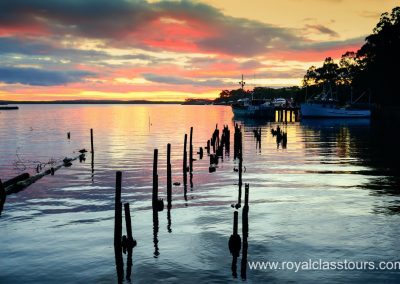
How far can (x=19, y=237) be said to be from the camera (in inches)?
786

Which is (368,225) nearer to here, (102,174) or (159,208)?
(159,208)

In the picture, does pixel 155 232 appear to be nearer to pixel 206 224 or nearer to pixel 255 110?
pixel 206 224

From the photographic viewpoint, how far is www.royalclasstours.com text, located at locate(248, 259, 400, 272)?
52.8 feet

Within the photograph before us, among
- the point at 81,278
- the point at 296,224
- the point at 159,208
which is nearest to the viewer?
the point at 81,278

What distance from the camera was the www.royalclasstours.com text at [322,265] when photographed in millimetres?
16094

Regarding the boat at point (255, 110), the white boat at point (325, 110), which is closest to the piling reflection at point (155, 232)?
the white boat at point (325, 110)

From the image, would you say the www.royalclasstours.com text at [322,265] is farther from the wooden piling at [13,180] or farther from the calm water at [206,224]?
the wooden piling at [13,180]

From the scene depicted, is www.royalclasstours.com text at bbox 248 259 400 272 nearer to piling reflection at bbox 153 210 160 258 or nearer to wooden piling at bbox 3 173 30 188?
piling reflection at bbox 153 210 160 258

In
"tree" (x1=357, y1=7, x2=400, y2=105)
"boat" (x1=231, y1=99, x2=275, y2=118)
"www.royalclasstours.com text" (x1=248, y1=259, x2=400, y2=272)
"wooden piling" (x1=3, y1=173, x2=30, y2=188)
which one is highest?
"tree" (x1=357, y1=7, x2=400, y2=105)

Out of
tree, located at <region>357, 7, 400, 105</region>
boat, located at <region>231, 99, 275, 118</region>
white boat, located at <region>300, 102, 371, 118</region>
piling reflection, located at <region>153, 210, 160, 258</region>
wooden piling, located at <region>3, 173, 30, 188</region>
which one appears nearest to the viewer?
piling reflection, located at <region>153, 210, 160, 258</region>

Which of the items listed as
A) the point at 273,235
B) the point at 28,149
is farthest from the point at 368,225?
the point at 28,149

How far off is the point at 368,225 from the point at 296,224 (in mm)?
3216

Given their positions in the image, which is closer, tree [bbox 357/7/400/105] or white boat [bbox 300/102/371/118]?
tree [bbox 357/7/400/105]

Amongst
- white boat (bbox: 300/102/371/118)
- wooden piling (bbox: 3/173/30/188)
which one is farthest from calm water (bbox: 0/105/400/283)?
white boat (bbox: 300/102/371/118)
